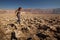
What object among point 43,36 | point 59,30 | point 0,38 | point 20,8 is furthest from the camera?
point 20,8

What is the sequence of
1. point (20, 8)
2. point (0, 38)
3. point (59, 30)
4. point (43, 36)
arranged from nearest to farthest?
point (0, 38) < point (43, 36) < point (59, 30) < point (20, 8)

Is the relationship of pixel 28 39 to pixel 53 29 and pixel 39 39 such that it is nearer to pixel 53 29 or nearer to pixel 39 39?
pixel 39 39

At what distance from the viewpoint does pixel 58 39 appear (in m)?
7.73

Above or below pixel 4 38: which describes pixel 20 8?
above

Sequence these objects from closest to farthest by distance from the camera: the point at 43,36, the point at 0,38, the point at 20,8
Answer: the point at 0,38 → the point at 43,36 → the point at 20,8

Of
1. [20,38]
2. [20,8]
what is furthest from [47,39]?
[20,8]

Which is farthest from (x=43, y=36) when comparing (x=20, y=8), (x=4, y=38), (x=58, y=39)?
(x=20, y=8)

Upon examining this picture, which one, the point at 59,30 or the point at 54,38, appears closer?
the point at 54,38

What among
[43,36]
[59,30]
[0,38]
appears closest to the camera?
[0,38]

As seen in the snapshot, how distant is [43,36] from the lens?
8250 millimetres

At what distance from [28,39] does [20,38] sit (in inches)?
23.9

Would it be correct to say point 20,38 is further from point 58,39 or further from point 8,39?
point 58,39

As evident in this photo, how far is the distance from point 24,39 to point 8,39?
96cm

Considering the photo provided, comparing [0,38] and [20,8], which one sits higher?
[20,8]
